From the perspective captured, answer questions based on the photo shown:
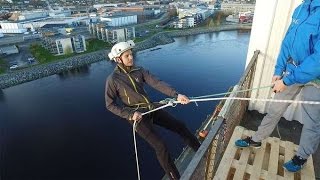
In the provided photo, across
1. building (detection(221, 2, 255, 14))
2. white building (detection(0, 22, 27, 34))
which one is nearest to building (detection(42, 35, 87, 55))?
white building (detection(0, 22, 27, 34))

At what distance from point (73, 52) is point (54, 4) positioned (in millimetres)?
72647

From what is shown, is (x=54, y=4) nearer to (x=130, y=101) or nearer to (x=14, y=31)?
(x=14, y=31)

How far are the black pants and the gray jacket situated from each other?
196mm

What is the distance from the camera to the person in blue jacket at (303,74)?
2.02 m

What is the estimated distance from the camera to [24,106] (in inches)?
1070

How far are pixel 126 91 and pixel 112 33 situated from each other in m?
50.6

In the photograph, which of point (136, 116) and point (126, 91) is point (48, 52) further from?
point (136, 116)

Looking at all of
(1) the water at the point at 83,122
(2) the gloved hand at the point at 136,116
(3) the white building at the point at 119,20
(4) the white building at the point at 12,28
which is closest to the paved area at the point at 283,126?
(2) the gloved hand at the point at 136,116

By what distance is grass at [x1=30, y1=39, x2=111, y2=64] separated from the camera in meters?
42.3

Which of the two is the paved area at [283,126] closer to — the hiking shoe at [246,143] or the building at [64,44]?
the hiking shoe at [246,143]

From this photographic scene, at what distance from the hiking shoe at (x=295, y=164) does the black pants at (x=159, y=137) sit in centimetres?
125

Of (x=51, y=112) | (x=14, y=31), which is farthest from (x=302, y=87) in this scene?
(x=14, y=31)

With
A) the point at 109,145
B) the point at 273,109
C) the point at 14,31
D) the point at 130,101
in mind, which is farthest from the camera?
the point at 14,31

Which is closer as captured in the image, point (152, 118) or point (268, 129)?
point (268, 129)
